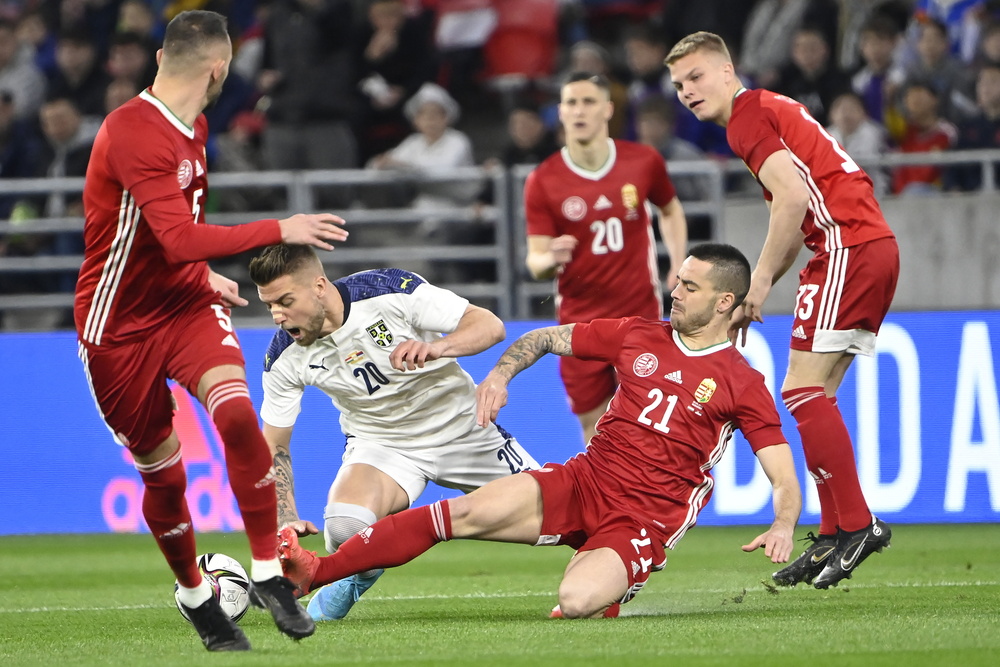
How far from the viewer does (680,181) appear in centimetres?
1177

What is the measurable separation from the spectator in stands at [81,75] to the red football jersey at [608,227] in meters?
6.29

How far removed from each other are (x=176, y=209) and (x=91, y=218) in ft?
1.86

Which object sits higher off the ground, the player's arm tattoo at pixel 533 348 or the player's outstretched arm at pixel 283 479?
the player's arm tattoo at pixel 533 348

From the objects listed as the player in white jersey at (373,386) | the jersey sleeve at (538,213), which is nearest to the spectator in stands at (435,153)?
the jersey sleeve at (538,213)

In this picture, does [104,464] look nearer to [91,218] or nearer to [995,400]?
[91,218]

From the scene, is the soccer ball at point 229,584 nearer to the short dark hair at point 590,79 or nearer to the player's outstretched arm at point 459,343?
the player's outstretched arm at point 459,343

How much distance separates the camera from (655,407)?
19.7 ft

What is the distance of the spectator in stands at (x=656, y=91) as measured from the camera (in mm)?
12680

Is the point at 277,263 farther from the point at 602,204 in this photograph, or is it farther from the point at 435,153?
the point at 435,153

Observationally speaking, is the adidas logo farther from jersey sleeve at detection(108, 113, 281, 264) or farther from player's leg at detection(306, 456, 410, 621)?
jersey sleeve at detection(108, 113, 281, 264)

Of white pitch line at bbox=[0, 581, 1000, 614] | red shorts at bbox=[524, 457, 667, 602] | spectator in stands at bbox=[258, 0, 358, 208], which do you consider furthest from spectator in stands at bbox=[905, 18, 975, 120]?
red shorts at bbox=[524, 457, 667, 602]

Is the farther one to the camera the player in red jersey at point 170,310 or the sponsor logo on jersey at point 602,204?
the sponsor logo on jersey at point 602,204

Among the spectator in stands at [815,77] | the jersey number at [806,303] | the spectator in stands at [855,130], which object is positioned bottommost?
the jersey number at [806,303]

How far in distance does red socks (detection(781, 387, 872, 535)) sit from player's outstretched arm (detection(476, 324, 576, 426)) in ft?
3.57
